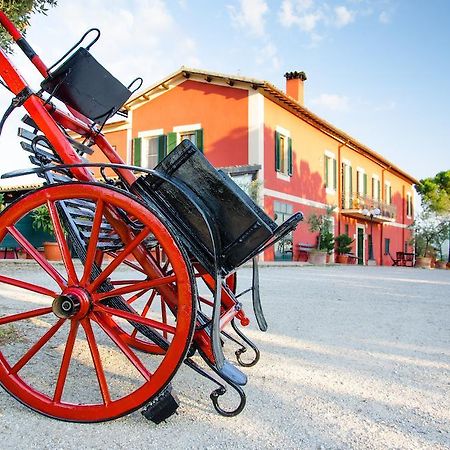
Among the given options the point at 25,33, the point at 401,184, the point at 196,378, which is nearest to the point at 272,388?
the point at 196,378

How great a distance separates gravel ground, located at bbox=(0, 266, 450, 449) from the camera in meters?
1.71

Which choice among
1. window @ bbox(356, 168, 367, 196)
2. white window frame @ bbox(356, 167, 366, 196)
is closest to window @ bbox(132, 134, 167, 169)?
window @ bbox(356, 168, 367, 196)

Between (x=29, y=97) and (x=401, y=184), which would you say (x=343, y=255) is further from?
(x=29, y=97)

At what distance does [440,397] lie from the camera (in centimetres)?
230

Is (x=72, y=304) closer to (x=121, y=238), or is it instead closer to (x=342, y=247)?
(x=121, y=238)

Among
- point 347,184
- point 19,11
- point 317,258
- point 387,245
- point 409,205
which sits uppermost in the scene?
point 347,184

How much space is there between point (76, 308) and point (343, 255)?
779 inches

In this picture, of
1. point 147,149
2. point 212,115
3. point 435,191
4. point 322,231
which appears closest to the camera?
point 212,115

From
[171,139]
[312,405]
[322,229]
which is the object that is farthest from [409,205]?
[312,405]

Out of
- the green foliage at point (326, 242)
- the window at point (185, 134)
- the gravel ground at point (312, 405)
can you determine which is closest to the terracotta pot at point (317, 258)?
the green foliage at point (326, 242)

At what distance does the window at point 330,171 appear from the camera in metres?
20.6

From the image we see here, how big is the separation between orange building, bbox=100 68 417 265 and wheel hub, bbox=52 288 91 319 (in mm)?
13113

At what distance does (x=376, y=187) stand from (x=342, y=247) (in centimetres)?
772

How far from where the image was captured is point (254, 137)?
1558 cm
